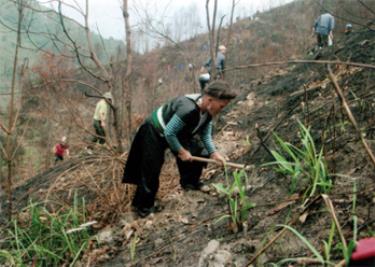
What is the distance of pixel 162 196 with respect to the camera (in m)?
4.30

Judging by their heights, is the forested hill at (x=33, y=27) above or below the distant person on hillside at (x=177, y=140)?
above

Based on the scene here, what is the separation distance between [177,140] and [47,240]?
168cm

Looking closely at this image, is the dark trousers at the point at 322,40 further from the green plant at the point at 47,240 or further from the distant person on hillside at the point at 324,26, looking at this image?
the green plant at the point at 47,240

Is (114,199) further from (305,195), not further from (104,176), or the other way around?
(305,195)

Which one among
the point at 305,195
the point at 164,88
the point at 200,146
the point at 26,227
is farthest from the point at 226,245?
the point at 164,88

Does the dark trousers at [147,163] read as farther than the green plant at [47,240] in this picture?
No

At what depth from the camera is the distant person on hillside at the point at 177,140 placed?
10.5 ft

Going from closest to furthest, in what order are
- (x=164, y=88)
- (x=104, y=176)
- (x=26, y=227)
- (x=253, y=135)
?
(x=26, y=227), (x=104, y=176), (x=253, y=135), (x=164, y=88)

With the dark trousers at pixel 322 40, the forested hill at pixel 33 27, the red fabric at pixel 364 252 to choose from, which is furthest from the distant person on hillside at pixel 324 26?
the red fabric at pixel 364 252

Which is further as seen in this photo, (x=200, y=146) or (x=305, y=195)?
(x=200, y=146)

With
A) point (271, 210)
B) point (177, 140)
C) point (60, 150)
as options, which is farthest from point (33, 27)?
point (60, 150)

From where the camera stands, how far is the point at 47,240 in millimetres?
3846

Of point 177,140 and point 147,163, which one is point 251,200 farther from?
point 147,163

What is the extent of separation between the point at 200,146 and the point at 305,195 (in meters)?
1.25
